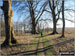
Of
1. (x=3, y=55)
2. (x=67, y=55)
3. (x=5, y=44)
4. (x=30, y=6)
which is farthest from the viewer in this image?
(x=30, y=6)

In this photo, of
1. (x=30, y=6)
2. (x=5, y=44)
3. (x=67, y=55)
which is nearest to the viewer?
(x=67, y=55)

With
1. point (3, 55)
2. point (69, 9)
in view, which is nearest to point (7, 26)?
point (3, 55)

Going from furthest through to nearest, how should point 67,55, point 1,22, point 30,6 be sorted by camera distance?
point 30,6, point 1,22, point 67,55

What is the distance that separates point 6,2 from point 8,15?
1.18 m

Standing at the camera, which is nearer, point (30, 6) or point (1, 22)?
point (1, 22)

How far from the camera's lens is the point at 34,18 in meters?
25.0

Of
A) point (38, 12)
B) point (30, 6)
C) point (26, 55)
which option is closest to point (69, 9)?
point (38, 12)

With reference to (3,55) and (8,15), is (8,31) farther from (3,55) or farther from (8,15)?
(3,55)

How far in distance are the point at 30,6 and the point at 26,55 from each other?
21.2 m

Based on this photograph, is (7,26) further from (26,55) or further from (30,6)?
(30,6)

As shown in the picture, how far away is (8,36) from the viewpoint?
705cm

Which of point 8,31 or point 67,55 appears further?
point 8,31

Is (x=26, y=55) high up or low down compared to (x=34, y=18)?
down

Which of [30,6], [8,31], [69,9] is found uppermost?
[30,6]
